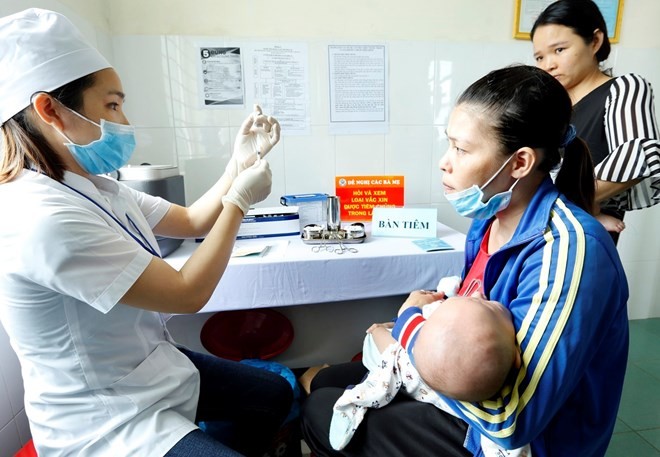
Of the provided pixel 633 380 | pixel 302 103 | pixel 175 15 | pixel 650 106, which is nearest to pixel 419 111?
pixel 302 103

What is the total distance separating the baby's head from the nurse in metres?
0.50

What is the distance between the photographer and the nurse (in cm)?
69

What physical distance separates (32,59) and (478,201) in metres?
0.97

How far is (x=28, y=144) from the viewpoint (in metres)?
0.77

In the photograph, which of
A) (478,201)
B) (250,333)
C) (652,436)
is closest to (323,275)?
(250,333)

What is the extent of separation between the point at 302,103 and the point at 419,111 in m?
0.65

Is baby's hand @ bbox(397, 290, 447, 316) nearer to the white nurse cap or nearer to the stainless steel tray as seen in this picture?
the stainless steel tray

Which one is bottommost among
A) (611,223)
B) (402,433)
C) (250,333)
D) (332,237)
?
(250,333)

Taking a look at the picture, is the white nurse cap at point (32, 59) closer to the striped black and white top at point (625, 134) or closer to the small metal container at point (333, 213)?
the small metal container at point (333, 213)

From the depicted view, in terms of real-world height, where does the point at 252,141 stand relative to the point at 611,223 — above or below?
above

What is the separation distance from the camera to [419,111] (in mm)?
2078

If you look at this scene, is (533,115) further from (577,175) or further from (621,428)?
(621,428)

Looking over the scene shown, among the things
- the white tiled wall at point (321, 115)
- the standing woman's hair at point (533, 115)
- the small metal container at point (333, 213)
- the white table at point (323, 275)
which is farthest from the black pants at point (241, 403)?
the white tiled wall at point (321, 115)

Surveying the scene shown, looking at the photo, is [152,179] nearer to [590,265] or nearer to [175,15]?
[175,15]
